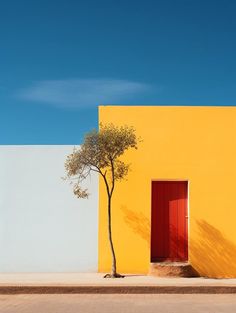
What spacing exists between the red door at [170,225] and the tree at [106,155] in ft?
3.78

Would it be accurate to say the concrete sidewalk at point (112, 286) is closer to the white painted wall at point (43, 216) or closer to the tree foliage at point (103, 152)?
the white painted wall at point (43, 216)

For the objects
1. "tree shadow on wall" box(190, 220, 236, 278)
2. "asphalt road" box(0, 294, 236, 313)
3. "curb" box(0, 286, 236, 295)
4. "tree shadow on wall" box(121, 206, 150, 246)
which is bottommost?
"asphalt road" box(0, 294, 236, 313)

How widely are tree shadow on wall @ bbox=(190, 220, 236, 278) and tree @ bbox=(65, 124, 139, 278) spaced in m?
1.96

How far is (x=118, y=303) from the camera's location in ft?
31.4

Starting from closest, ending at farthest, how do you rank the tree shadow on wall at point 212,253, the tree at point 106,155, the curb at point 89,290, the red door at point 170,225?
the curb at point 89,290, the tree at point 106,155, the tree shadow on wall at point 212,253, the red door at point 170,225

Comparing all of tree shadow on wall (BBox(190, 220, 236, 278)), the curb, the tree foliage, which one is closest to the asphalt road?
the curb

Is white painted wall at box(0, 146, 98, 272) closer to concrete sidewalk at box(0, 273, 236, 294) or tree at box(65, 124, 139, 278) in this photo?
tree at box(65, 124, 139, 278)

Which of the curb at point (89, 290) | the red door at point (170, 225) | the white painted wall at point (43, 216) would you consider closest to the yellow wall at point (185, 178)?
the red door at point (170, 225)

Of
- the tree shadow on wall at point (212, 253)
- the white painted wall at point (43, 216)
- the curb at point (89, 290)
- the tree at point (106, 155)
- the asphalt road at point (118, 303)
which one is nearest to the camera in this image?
the asphalt road at point (118, 303)

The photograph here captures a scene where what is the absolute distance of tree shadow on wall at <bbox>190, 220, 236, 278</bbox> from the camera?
12.6 m

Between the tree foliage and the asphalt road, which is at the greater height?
the tree foliage

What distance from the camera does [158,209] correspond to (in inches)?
510

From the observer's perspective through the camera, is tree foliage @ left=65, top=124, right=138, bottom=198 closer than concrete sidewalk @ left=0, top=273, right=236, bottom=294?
No

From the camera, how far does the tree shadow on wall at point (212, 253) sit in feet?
41.3
